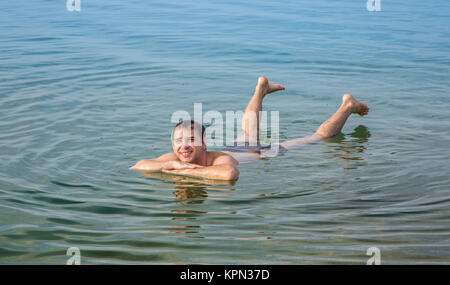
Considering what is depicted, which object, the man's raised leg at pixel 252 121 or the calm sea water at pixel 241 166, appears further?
the man's raised leg at pixel 252 121

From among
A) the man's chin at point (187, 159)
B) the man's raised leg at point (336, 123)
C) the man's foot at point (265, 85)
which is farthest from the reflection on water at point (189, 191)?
the man's foot at point (265, 85)

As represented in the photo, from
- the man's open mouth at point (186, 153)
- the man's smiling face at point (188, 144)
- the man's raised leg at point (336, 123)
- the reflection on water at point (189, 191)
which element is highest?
the man's raised leg at point (336, 123)

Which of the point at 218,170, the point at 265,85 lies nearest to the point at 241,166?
the point at 218,170

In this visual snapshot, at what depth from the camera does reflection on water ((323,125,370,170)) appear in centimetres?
751

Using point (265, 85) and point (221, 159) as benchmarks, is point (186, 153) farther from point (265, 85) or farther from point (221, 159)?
point (265, 85)

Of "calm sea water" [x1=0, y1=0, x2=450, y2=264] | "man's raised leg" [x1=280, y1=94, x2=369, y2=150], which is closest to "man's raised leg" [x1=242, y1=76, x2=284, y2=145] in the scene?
"calm sea water" [x1=0, y1=0, x2=450, y2=264]

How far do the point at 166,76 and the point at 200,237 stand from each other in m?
7.29

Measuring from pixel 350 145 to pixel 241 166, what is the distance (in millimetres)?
1783

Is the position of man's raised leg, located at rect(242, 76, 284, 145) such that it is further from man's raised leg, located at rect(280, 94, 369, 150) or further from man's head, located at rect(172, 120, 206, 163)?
man's head, located at rect(172, 120, 206, 163)

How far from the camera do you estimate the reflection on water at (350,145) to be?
7512 mm

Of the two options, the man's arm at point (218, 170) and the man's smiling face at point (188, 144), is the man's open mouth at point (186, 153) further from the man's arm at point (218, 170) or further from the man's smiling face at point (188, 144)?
the man's arm at point (218, 170)

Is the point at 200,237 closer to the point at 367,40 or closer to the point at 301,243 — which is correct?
the point at 301,243
